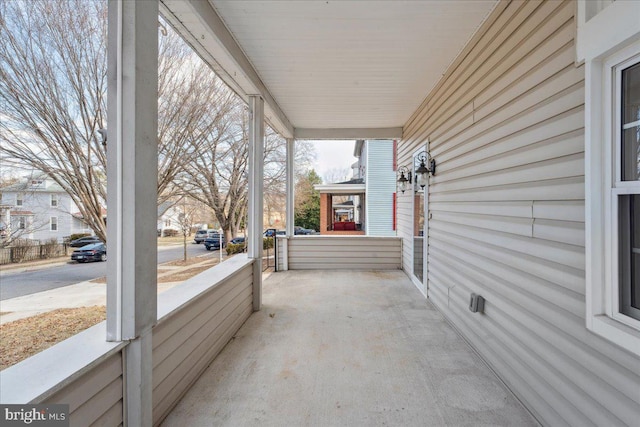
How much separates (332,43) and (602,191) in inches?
98.4

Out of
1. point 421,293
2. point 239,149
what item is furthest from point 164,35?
point 239,149

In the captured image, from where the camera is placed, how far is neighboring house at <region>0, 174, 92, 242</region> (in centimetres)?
108

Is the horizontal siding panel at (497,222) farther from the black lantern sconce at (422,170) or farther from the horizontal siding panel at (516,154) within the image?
the black lantern sconce at (422,170)

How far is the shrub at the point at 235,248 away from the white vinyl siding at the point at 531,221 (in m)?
2.81

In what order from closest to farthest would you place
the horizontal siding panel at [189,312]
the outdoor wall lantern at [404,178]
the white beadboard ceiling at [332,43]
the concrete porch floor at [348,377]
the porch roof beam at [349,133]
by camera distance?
1. the horizontal siding panel at [189,312]
2. the concrete porch floor at [348,377]
3. the white beadboard ceiling at [332,43]
4. the outdoor wall lantern at [404,178]
5. the porch roof beam at [349,133]

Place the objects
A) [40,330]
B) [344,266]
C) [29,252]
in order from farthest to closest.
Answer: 1. [344,266]
2. [40,330]
3. [29,252]

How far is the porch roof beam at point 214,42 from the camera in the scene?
2.25 metres

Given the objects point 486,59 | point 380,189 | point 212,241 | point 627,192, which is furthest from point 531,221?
point 380,189

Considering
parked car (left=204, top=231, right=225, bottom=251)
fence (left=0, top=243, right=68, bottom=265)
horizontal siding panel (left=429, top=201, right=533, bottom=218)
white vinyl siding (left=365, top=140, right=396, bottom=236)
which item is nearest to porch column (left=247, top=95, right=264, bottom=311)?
parked car (left=204, top=231, right=225, bottom=251)

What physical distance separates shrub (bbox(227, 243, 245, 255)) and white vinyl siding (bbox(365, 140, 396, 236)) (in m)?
6.85

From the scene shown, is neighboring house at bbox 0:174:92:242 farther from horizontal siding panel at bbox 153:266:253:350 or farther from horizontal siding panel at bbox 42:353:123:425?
horizontal siding panel at bbox 153:266:253:350

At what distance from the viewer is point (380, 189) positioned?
10719mm

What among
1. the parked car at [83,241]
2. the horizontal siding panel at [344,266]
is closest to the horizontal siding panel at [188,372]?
the parked car at [83,241]

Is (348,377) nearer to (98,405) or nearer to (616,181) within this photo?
(98,405)
